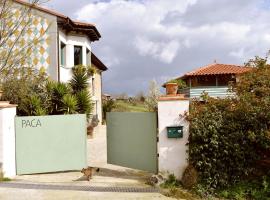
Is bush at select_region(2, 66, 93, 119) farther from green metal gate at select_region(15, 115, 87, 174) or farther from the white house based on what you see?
green metal gate at select_region(15, 115, 87, 174)

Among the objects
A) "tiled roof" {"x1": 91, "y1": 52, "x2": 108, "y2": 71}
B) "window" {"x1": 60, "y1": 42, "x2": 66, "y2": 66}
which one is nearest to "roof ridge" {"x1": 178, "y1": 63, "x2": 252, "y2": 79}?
"tiled roof" {"x1": 91, "y1": 52, "x2": 108, "y2": 71}

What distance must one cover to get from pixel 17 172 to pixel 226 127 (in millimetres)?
6372

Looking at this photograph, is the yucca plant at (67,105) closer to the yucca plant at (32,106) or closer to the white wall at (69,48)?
the yucca plant at (32,106)

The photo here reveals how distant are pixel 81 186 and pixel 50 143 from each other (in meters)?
2.30

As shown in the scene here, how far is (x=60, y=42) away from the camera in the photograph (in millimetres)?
21422

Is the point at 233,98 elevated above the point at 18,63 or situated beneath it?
situated beneath

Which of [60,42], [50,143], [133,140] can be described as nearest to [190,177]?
[133,140]

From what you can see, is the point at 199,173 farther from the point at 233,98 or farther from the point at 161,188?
the point at 233,98

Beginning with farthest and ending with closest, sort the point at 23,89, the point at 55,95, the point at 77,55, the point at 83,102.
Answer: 1. the point at 77,55
2. the point at 83,102
3. the point at 55,95
4. the point at 23,89

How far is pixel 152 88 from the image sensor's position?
39.3 m

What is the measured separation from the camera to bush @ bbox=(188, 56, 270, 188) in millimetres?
8922

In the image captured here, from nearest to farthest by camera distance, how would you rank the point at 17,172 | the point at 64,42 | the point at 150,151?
1. the point at 150,151
2. the point at 17,172
3. the point at 64,42

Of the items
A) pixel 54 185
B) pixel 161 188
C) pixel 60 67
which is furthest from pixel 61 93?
pixel 161 188

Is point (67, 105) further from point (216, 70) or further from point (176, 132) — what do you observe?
point (216, 70)
